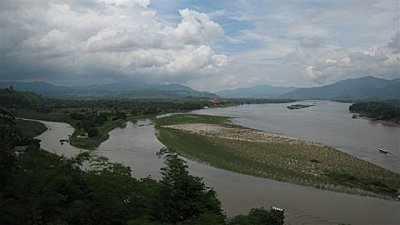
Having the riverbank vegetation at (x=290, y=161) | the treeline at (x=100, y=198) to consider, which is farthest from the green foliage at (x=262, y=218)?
the riverbank vegetation at (x=290, y=161)

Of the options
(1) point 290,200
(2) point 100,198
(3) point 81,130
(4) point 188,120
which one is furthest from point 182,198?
(4) point 188,120

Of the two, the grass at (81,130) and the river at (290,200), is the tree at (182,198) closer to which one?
the river at (290,200)

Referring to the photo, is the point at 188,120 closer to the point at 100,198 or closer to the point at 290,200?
the point at 290,200

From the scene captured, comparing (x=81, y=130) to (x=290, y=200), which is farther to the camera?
(x=81, y=130)

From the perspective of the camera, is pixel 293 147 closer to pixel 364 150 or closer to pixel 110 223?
pixel 364 150

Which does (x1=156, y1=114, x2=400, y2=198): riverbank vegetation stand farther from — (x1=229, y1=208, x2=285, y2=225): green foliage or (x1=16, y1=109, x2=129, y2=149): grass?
(x1=229, y1=208, x2=285, y2=225): green foliage

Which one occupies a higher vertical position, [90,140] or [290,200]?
[90,140]

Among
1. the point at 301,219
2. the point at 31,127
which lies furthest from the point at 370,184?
the point at 31,127

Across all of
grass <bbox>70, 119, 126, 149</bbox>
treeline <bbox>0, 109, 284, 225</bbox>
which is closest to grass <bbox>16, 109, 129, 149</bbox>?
grass <bbox>70, 119, 126, 149</bbox>
